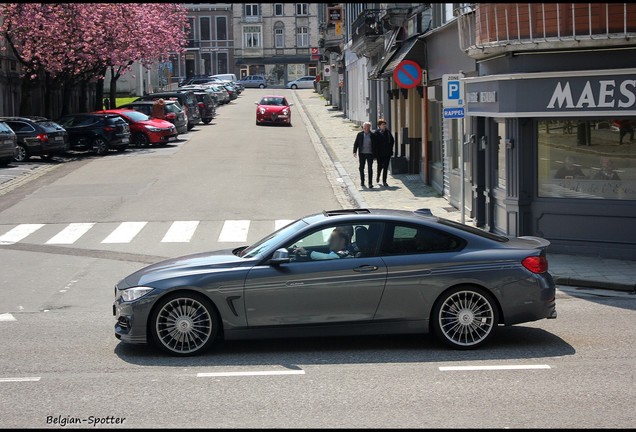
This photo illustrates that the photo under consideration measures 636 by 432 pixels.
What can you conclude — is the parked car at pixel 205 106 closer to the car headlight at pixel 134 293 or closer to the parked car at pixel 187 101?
the parked car at pixel 187 101

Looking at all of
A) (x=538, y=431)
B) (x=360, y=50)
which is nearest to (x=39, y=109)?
(x=360, y=50)

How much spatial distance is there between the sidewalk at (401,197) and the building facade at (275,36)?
6029 cm

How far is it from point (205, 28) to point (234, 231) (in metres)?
96.2

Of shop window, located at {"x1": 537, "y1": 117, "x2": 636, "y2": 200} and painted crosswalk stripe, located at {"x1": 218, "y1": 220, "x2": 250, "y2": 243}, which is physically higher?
shop window, located at {"x1": 537, "y1": 117, "x2": 636, "y2": 200}

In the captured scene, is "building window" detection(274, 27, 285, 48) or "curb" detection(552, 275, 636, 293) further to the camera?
"building window" detection(274, 27, 285, 48)

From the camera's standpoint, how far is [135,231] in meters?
19.5

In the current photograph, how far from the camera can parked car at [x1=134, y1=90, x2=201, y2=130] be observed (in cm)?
4600

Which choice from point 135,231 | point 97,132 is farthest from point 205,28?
point 135,231

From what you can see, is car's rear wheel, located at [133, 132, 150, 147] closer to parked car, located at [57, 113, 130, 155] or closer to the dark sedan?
parked car, located at [57, 113, 130, 155]

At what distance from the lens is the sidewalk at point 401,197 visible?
13.5m

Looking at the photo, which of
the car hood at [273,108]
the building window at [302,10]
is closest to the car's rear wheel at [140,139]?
the car hood at [273,108]

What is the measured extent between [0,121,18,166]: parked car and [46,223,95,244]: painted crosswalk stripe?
1076 centimetres

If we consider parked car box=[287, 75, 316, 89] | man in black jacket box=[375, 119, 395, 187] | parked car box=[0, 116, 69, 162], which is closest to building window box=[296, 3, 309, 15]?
parked car box=[287, 75, 316, 89]

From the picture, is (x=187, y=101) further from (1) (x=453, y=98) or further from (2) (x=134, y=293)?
(2) (x=134, y=293)
